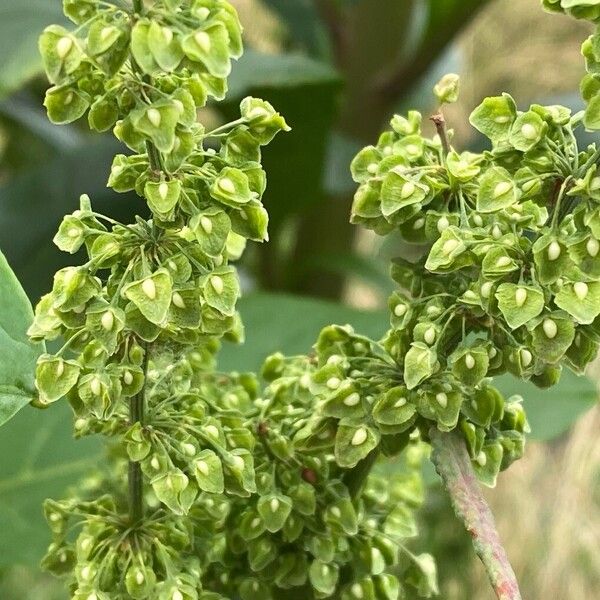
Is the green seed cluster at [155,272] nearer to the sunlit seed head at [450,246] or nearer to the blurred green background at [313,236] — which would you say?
the sunlit seed head at [450,246]

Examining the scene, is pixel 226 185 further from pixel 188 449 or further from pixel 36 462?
pixel 36 462

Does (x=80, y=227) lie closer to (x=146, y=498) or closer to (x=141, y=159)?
(x=141, y=159)

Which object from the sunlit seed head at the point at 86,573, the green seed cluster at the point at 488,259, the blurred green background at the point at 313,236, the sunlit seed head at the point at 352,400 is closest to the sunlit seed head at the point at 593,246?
the green seed cluster at the point at 488,259

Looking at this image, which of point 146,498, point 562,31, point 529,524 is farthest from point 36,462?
point 562,31

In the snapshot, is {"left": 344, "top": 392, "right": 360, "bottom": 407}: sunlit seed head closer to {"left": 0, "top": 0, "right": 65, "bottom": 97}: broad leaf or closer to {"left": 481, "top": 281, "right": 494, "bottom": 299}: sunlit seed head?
{"left": 481, "top": 281, "right": 494, "bottom": 299}: sunlit seed head

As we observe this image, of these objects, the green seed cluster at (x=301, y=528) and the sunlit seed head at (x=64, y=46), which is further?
the green seed cluster at (x=301, y=528)

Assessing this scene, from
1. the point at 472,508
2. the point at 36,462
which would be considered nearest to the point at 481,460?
the point at 472,508
